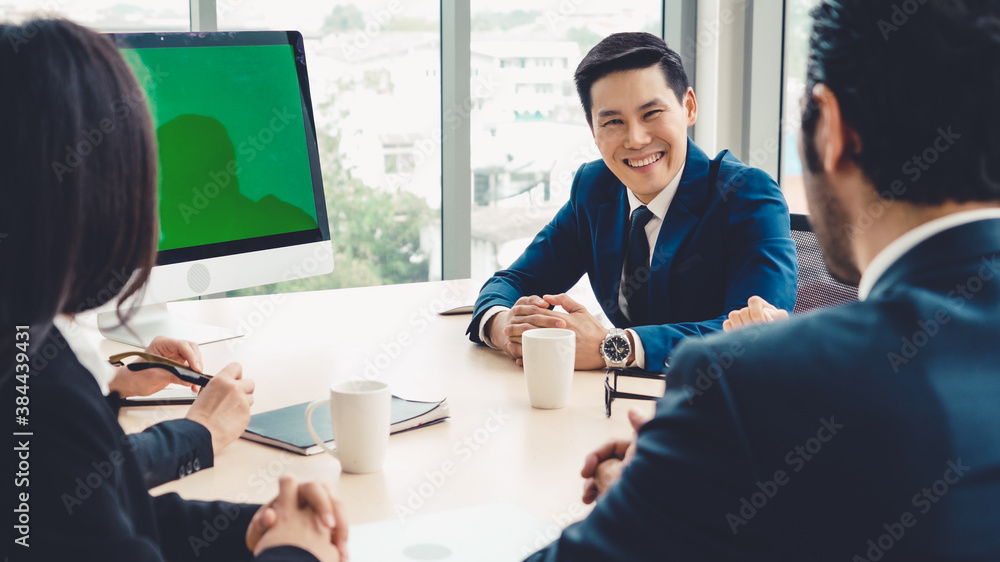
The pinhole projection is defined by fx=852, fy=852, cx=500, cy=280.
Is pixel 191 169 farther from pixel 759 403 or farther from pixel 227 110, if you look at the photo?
pixel 759 403

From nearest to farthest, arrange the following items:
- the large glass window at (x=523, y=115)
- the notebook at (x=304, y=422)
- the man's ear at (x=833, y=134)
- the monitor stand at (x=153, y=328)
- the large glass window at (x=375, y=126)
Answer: the man's ear at (x=833, y=134), the notebook at (x=304, y=422), the monitor stand at (x=153, y=328), the large glass window at (x=375, y=126), the large glass window at (x=523, y=115)

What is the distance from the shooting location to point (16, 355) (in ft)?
2.30

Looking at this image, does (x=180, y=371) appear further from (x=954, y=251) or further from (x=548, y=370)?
(x=954, y=251)

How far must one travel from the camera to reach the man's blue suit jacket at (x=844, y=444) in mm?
589

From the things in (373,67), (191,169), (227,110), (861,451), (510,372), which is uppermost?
(373,67)

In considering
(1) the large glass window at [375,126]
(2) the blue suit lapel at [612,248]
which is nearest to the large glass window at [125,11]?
(1) the large glass window at [375,126]

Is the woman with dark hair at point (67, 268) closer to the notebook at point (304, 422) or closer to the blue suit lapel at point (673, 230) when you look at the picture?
the notebook at point (304, 422)

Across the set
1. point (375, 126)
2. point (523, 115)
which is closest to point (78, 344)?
point (375, 126)

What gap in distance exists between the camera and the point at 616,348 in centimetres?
151

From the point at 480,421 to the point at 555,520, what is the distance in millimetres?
339

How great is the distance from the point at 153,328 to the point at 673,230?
1.11m

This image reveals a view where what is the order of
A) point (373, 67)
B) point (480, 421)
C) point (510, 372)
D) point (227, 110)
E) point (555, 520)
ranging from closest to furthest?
point (555, 520) → point (480, 421) → point (510, 372) → point (227, 110) → point (373, 67)

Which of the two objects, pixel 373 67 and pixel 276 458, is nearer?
pixel 276 458

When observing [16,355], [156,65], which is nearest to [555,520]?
[16,355]
